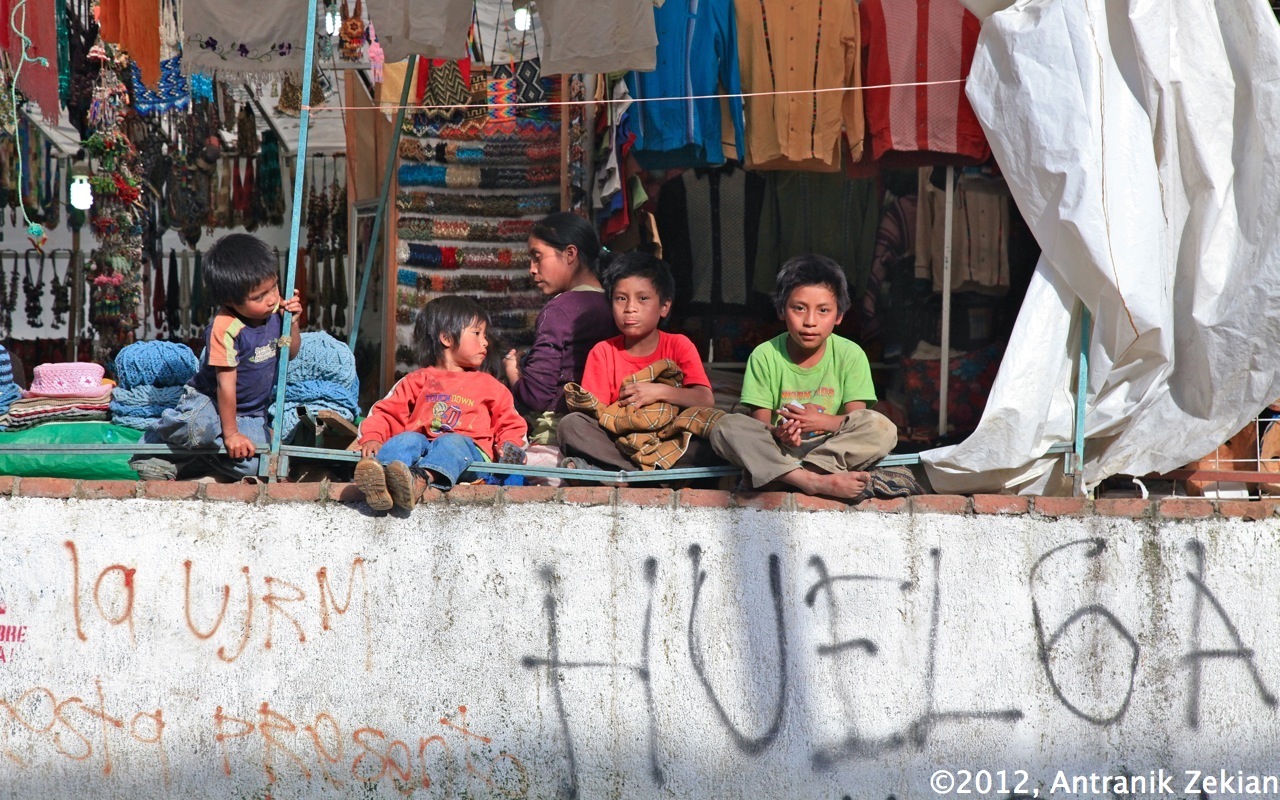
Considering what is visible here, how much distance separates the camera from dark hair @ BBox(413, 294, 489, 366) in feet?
15.8

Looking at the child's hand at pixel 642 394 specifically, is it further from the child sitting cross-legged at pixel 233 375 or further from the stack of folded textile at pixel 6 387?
the stack of folded textile at pixel 6 387

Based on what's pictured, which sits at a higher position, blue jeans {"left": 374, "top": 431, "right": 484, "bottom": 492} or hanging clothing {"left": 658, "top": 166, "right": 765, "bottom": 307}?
hanging clothing {"left": 658, "top": 166, "right": 765, "bottom": 307}

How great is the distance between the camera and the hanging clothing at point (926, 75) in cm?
573

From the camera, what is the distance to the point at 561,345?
5.08 metres

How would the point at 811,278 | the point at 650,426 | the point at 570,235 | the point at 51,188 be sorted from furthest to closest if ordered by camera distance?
1. the point at 51,188
2. the point at 570,235
3. the point at 811,278
4. the point at 650,426

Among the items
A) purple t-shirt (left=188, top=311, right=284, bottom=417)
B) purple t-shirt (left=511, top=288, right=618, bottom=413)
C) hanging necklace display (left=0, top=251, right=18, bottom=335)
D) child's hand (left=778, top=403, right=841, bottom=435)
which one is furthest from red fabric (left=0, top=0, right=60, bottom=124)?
child's hand (left=778, top=403, right=841, bottom=435)

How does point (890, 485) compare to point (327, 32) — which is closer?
point (890, 485)

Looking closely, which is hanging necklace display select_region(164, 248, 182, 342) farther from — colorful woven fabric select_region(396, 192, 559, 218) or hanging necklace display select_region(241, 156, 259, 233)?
colorful woven fabric select_region(396, 192, 559, 218)

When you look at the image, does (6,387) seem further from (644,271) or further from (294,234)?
(644,271)

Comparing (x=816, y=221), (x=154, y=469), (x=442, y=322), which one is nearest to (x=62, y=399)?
(x=154, y=469)

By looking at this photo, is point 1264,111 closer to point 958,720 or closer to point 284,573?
point 958,720

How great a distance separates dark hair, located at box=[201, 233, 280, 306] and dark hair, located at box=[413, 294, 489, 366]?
66 cm

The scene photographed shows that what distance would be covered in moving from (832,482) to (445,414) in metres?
1.54

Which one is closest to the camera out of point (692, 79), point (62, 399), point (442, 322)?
point (442, 322)
